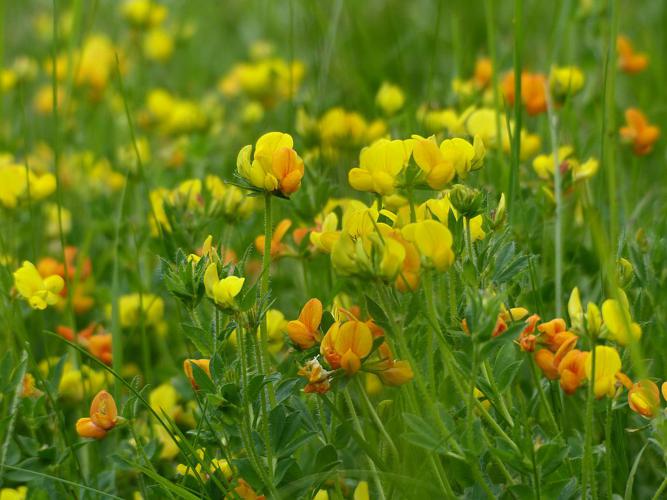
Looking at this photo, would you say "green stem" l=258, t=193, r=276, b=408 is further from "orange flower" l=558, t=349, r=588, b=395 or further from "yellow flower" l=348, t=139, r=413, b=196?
"orange flower" l=558, t=349, r=588, b=395

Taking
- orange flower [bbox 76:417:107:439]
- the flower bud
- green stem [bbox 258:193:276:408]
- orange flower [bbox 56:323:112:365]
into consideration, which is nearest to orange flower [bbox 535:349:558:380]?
the flower bud

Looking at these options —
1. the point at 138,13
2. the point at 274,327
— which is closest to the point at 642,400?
the point at 274,327

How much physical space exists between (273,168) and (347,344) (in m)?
0.23

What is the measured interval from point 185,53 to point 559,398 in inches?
110

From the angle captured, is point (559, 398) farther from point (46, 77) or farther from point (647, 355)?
point (46, 77)

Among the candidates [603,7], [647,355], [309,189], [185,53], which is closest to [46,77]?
[185,53]

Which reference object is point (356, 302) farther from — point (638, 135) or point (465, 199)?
point (638, 135)

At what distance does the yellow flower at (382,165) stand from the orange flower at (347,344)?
18 centimetres

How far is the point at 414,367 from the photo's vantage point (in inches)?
46.9

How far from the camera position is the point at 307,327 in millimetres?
1309

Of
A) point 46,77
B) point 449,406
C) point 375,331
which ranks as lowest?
point 46,77

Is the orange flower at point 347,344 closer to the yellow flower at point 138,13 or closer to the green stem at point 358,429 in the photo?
the green stem at point 358,429

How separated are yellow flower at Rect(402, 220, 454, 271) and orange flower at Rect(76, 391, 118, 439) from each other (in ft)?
1.55

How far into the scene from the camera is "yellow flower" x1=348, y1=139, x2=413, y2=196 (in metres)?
1.30
